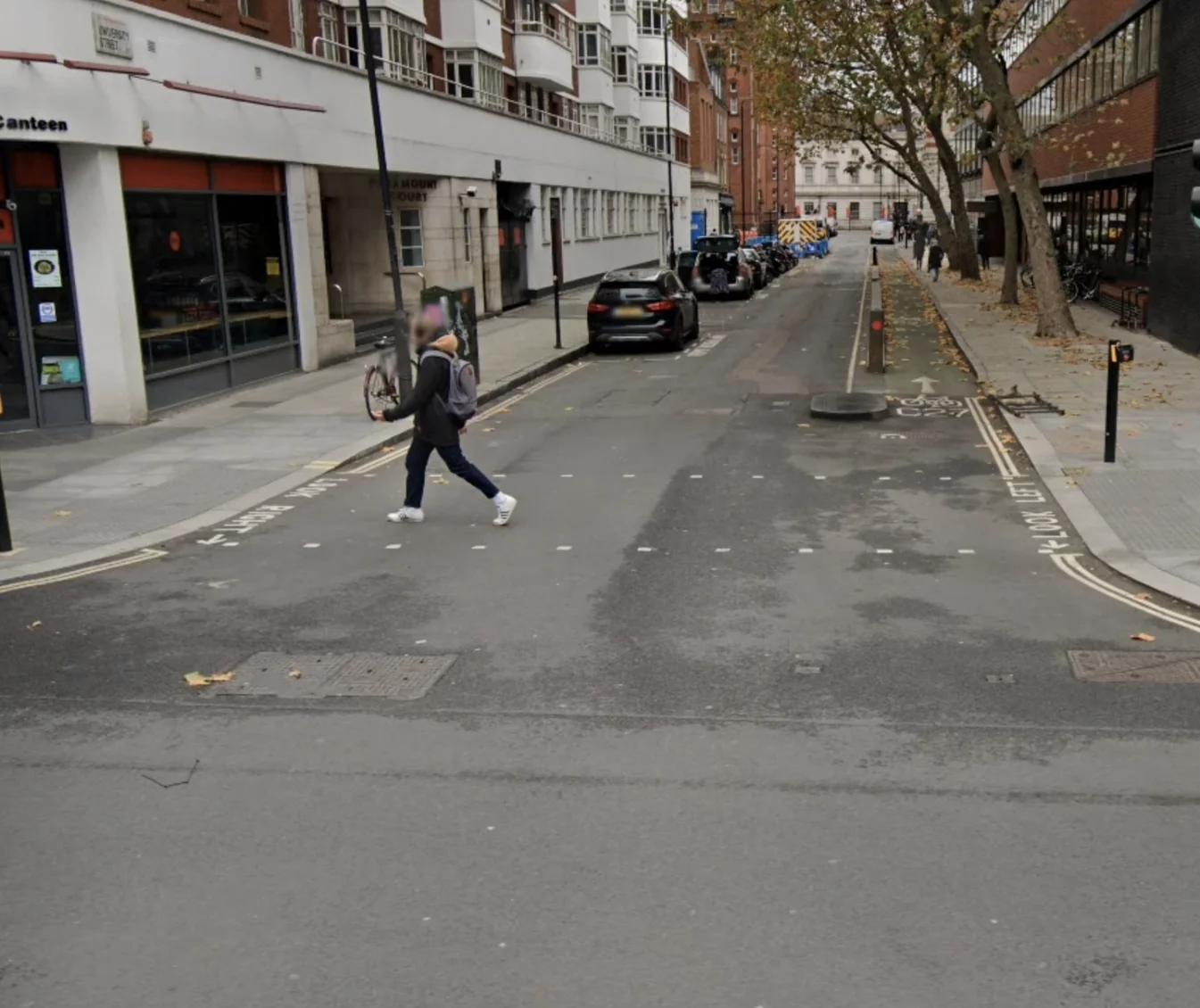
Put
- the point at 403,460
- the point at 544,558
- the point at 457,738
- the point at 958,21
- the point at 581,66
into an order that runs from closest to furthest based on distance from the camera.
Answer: the point at 457,738
the point at 544,558
the point at 403,460
the point at 958,21
the point at 581,66

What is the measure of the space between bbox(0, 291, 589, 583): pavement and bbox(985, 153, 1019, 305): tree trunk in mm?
15219

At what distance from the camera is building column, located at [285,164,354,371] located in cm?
2139

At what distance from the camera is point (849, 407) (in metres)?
16.1

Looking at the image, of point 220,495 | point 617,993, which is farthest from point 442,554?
point 617,993

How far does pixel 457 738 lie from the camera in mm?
6074

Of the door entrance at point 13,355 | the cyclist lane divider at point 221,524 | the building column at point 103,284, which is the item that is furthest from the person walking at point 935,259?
the door entrance at point 13,355

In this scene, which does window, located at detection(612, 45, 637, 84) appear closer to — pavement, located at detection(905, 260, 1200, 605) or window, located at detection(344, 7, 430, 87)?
window, located at detection(344, 7, 430, 87)

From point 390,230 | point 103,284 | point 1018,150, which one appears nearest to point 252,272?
point 390,230

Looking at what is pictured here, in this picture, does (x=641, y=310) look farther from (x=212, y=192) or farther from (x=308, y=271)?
(x=212, y=192)

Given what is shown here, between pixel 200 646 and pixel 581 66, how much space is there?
145ft

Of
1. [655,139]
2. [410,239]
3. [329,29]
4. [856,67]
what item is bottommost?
[410,239]

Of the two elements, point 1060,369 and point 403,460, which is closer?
point 403,460

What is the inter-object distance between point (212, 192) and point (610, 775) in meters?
15.5

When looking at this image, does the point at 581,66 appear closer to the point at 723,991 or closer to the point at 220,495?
the point at 220,495
